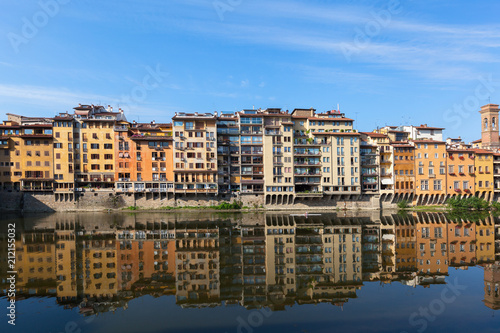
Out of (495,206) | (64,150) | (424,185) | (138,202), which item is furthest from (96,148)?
(495,206)

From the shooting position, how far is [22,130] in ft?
261

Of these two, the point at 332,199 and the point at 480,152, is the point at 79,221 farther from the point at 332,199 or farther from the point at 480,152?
the point at 480,152

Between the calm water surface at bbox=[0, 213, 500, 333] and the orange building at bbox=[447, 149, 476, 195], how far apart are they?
4018 centimetres

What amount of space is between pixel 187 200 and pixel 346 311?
6130 cm

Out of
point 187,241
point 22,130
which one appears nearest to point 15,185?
point 22,130

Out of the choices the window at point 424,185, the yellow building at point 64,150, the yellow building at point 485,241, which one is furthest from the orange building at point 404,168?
the yellow building at point 64,150

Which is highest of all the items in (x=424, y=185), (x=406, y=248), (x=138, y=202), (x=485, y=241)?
(x=424, y=185)

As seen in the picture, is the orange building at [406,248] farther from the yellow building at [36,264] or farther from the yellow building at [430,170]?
the yellow building at [430,170]

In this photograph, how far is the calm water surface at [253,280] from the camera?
67.1ft

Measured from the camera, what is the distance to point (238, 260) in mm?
33000

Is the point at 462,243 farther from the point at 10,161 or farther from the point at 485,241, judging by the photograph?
the point at 10,161

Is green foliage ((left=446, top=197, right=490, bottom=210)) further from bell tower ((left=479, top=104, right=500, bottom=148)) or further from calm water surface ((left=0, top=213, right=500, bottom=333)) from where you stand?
bell tower ((left=479, top=104, right=500, bottom=148))

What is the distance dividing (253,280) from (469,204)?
7345 centimetres

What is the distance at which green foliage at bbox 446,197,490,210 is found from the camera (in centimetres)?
7981
